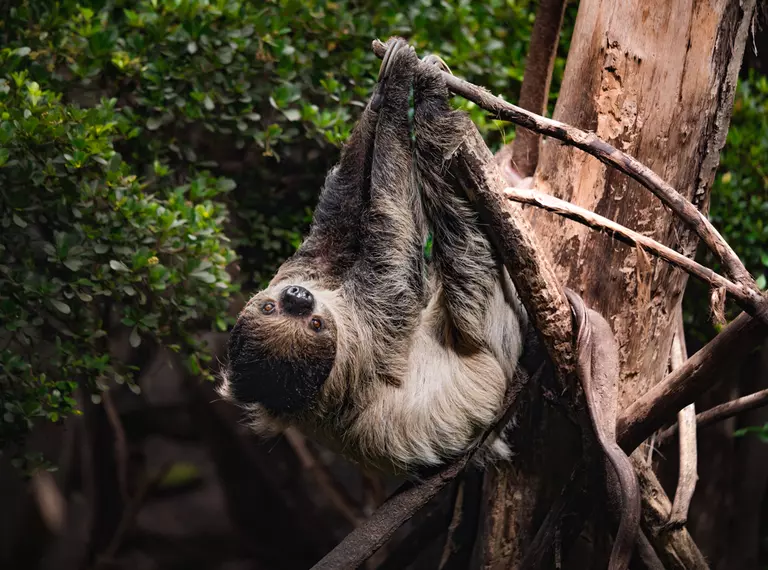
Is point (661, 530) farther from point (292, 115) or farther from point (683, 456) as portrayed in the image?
point (292, 115)

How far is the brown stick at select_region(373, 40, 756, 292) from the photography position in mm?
2518

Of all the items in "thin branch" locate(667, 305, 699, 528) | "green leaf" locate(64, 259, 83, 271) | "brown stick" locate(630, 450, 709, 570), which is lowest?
"brown stick" locate(630, 450, 709, 570)

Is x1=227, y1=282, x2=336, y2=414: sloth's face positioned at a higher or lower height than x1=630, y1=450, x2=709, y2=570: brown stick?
higher

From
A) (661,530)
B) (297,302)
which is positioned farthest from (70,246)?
(661,530)

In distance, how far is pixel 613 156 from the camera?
8.37ft

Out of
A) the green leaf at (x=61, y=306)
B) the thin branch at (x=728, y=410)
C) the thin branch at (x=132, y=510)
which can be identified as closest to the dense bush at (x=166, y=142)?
the green leaf at (x=61, y=306)

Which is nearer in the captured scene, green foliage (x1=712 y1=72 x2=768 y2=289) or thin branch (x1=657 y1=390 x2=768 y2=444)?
thin branch (x1=657 y1=390 x2=768 y2=444)

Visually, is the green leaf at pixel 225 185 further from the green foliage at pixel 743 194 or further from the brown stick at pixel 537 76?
the green foliage at pixel 743 194

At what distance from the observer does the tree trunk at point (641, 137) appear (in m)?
2.97

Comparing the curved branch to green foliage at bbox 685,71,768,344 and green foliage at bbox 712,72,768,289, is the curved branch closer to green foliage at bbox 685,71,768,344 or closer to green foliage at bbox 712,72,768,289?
green foliage at bbox 685,71,768,344

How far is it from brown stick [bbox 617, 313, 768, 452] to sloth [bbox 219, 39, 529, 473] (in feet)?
1.81

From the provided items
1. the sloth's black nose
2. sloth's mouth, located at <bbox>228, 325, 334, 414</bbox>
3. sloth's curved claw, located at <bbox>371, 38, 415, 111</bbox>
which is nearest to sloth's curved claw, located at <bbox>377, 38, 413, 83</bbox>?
sloth's curved claw, located at <bbox>371, 38, 415, 111</bbox>

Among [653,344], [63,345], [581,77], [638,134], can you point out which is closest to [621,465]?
[653,344]

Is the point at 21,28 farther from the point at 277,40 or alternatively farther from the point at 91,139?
the point at 277,40
